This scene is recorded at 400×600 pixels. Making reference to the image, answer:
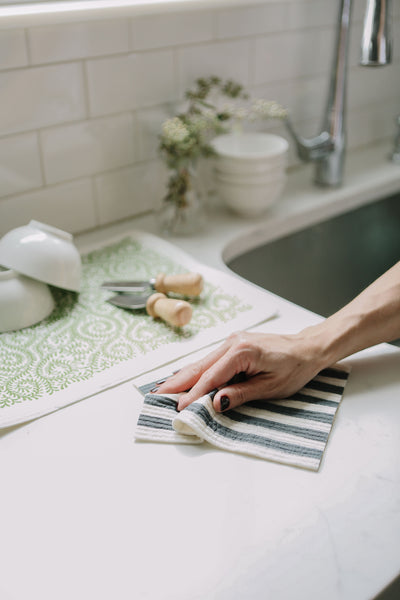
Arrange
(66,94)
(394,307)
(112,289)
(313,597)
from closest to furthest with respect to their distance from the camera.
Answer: (313,597) → (394,307) → (112,289) → (66,94)

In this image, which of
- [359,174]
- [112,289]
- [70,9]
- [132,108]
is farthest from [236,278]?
[359,174]

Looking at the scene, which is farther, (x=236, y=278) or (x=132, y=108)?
(x=132, y=108)

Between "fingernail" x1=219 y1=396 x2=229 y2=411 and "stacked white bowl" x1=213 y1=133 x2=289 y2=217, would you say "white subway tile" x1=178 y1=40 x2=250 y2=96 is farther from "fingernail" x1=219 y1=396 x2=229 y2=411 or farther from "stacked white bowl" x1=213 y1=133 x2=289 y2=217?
"fingernail" x1=219 y1=396 x2=229 y2=411

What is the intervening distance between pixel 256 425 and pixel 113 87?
718mm

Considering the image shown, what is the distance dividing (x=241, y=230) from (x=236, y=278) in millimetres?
216

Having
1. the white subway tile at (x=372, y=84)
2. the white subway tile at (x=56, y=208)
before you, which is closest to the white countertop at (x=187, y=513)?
the white subway tile at (x=56, y=208)

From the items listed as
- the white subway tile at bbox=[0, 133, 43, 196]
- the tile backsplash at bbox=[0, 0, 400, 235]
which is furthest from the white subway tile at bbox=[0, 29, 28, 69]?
the white subway tile at bbox=[0, 133, 43, 196]

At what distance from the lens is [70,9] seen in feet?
3.28

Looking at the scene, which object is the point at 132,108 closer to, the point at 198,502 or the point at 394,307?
the point at 394,307

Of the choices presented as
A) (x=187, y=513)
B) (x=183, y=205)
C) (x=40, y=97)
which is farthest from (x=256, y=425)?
(x=40, y=97)

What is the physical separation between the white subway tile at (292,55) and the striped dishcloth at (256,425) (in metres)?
0.88

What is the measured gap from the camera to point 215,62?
1.25 m

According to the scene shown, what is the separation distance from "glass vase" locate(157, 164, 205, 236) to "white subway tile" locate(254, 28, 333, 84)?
0.36 meters

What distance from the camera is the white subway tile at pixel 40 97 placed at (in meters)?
0.99
